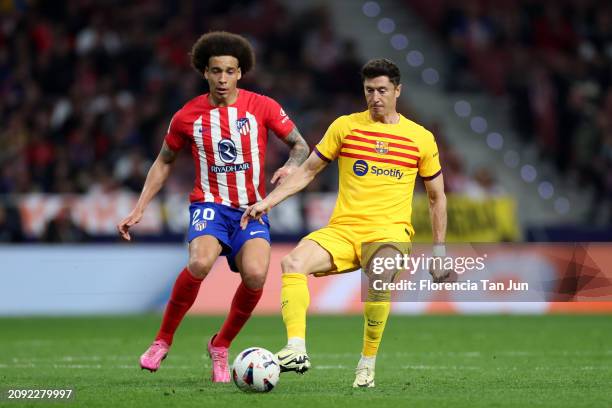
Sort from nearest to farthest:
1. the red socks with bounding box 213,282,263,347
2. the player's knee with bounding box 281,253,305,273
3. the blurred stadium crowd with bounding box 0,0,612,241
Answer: the player's knee with bounding box 281,253,305,273 → the red socks with bounding box 213,282,263,347 → the blurred stadium crowd with bounding box 0,0,612,241

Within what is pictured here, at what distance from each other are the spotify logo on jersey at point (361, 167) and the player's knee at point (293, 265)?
0.71 metres

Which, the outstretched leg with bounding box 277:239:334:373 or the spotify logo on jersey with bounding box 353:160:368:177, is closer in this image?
the outstretched leg with bounding box 277:239:334:373

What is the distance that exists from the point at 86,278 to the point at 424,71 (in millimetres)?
9182

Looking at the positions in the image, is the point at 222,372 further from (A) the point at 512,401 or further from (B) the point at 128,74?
(B) the point at 128,74

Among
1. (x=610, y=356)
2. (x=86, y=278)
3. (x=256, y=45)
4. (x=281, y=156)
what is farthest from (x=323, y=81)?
(x=610, y=356)

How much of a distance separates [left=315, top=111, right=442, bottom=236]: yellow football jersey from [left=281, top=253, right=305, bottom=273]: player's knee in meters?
0.45

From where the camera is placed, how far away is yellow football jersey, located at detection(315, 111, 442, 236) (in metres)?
8.03

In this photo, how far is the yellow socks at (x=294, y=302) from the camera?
7.63 m

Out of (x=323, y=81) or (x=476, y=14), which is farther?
(x=476, y=14)

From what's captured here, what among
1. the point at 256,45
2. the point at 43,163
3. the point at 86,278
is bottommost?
the point at 86,278

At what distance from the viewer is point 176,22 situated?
21.1 metres

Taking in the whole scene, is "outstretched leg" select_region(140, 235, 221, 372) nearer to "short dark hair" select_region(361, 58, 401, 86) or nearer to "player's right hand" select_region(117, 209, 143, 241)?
"player's right hand" select_region(117, 209, 143, 241)

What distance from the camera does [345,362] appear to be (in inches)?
398

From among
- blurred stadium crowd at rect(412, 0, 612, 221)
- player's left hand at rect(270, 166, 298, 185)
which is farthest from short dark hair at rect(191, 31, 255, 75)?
blurred stadium crowd at rect(412, 0, 612, 221)
